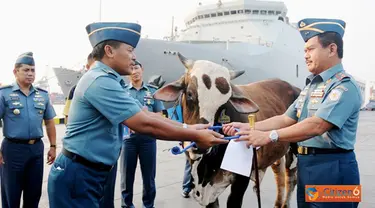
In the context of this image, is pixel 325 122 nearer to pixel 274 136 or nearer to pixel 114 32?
pixel 274 136

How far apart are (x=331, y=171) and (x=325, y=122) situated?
344mm

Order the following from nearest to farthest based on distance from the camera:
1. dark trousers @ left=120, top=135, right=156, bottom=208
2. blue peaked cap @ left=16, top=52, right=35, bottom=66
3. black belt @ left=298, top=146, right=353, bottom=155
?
black belt @ left=298, top=146, right=353, bottom=155 < blue peaked cap @ left=16, top=52, right=35, bottom=66 < dark trousers @ left=120, top=135, right=156, bottom=208

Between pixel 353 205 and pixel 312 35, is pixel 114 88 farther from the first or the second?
pixel 353 205

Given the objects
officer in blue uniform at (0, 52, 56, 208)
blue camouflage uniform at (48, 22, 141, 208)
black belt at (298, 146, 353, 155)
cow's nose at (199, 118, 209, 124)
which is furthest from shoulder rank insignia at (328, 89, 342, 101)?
officer in blue uniform at (0, 52, 56, 208)

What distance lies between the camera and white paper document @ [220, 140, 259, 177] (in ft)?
7.93

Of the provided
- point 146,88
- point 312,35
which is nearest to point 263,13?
point 146,88

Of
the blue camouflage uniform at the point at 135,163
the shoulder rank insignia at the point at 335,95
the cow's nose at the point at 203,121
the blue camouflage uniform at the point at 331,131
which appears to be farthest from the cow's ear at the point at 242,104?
the blue camouflage uniform at the point at 135,163

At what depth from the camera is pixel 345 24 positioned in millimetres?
2430

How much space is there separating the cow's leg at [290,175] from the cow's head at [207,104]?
1695mm

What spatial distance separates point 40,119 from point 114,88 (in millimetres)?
2077

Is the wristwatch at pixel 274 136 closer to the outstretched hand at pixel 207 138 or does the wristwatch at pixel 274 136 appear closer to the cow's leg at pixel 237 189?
the outstretched hand at pixel 207 138

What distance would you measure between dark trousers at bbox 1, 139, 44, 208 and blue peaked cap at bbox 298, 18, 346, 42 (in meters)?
2.80

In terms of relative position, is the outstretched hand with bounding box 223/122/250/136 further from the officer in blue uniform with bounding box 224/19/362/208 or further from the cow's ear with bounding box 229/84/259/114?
the cow's ear with bounding box 229/84/259/114

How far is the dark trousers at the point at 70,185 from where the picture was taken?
1.95m
